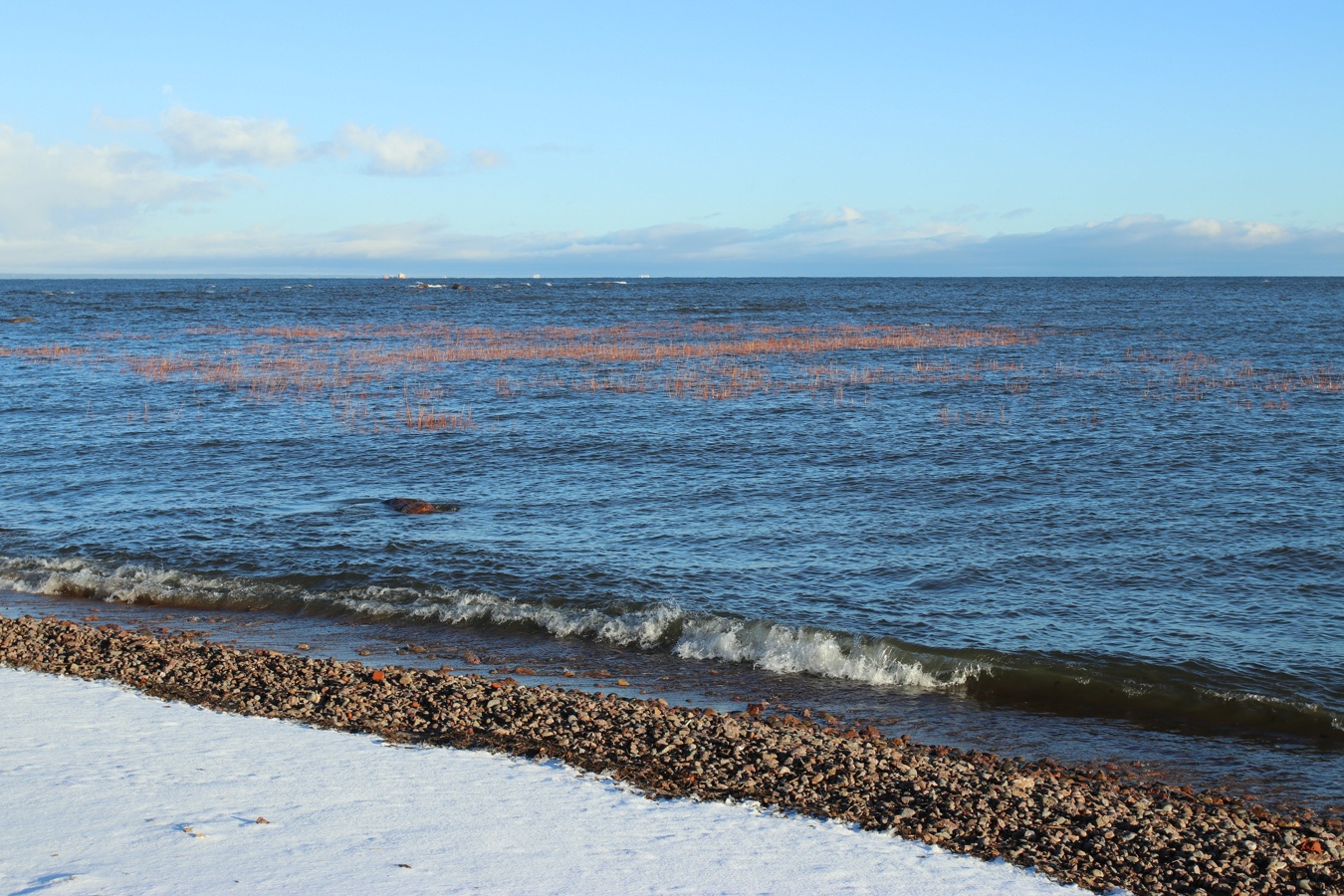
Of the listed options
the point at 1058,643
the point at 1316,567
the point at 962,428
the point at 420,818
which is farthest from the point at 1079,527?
the point at 420,818

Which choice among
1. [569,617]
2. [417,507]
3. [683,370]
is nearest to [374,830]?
[569,617]

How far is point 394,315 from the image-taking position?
111188mm

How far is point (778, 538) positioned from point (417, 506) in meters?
8.89

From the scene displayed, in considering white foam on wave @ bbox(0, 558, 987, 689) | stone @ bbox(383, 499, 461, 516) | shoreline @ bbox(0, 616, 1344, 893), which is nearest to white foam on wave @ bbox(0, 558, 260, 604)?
white foam on wave @ bbox(0, 558, 987, 689)

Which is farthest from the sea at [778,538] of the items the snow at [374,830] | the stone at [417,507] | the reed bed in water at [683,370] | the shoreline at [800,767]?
the snow at [374,830]

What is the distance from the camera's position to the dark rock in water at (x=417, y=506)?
82.6ft

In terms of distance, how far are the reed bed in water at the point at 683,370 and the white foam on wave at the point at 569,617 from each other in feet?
57.2

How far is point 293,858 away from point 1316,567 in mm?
19877

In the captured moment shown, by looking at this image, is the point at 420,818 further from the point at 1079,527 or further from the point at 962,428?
the point at 962,428

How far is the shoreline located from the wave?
2.87 m

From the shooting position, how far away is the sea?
15047mm

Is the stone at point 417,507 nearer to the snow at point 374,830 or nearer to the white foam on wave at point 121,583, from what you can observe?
the white foam on wave at point 121,583

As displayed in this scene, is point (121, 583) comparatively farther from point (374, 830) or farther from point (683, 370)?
point (683, 370)

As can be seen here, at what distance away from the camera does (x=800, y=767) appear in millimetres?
11000
